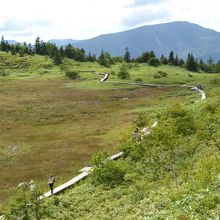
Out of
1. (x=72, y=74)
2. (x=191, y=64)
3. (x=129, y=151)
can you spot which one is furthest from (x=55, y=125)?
(x=191, y=64)

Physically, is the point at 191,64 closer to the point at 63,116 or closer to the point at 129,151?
the point at 63,116

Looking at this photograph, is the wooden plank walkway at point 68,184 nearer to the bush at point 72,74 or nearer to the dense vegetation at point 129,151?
the dense vegetation at point 129,151

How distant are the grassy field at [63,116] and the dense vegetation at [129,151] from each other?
0.61 feet

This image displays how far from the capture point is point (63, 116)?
72.1 meters

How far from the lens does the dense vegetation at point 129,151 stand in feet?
69.8

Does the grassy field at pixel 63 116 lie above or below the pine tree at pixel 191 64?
below

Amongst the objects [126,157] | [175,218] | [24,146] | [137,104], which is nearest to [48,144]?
[24,146]

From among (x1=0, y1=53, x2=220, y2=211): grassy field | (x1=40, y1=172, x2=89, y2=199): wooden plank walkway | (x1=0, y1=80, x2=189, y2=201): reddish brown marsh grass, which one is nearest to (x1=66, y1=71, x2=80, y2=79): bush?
(x1=0, y1=53, x2=220, y2=211): grassy field

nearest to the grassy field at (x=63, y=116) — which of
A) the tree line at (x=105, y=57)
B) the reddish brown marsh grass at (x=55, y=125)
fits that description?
the reddish brown marsh grass at (x=55, y=125)

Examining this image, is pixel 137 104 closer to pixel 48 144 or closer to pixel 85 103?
pixel 85 103

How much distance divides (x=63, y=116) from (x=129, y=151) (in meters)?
35.4

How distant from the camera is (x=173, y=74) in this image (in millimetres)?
127812

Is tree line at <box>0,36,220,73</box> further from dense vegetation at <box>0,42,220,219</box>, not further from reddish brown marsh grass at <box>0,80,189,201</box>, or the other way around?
dense vegetation at <box>0,42,220,219</box>

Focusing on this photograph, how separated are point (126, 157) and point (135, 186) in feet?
34.2
